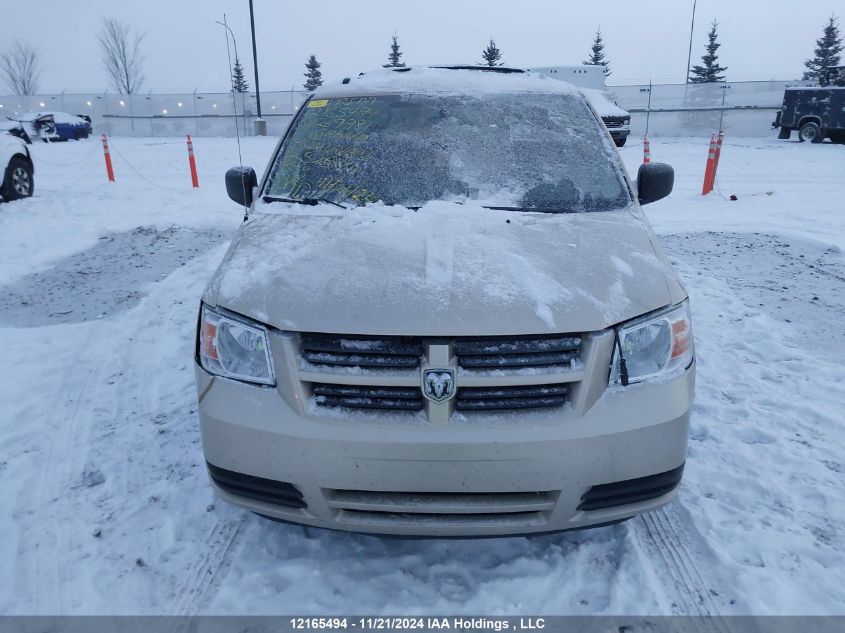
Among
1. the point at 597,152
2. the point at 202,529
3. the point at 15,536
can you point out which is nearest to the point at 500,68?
the point at 597,152

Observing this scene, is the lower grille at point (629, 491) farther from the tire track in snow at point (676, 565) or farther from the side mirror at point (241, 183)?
the side mirror at point (241, 183)

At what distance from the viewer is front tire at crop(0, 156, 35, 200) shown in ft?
33.4

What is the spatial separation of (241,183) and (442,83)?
132cm

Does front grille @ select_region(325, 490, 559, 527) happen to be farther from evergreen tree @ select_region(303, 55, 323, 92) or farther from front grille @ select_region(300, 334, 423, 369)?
evergreen tree @ select_region(303, 55, 323, 92)

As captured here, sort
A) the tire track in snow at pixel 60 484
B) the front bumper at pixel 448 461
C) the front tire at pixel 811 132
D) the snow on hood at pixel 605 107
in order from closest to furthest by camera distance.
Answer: the front bumper at pixel 448 461 → the tire track in snow at pixel 60 484 → the snow on hood at pixel 605 107 → the front tire at pixel 811 132

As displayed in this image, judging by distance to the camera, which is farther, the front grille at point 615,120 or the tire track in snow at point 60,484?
the front grille at point 615,120

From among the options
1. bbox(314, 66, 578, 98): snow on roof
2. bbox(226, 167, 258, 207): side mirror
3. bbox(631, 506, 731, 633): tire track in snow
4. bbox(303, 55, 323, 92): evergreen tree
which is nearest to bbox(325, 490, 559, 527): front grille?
bbox(631, 506, 731, 633): tire track in snow

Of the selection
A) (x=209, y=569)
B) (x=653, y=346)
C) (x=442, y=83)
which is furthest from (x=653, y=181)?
(x=209, y=569)

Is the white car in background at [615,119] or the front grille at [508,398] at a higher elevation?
the white car in background at [615,119]

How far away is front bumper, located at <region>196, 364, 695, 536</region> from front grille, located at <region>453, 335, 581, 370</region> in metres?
0.18

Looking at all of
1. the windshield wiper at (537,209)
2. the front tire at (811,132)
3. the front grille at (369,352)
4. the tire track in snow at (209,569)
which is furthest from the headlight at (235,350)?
the front tire at (811,132)

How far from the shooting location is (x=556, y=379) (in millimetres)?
1882

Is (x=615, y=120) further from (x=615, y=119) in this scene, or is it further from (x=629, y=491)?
(x=629, y=491)

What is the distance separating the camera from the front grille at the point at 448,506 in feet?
6.25
